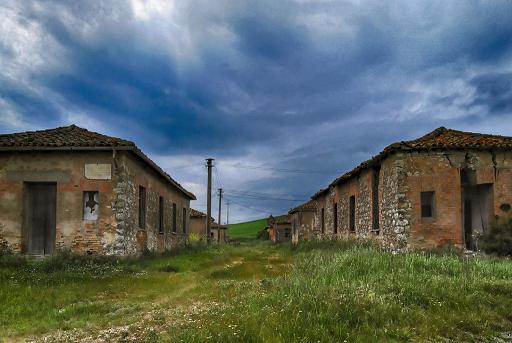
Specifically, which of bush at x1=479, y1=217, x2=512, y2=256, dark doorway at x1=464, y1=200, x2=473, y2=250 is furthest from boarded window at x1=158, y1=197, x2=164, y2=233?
bush at x1=479, y1=217, x2=512, y2=256

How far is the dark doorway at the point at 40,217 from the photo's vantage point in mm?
12898

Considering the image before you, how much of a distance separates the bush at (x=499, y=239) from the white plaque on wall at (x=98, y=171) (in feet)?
37.9

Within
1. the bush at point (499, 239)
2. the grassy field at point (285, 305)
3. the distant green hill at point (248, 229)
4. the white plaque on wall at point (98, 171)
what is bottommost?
the distant green hill at point (248, 229)

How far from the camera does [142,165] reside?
1535cm

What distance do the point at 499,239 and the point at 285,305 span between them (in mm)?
9201

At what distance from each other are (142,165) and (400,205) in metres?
9.08

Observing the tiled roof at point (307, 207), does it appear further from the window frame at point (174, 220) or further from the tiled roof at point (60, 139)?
the tiled roof at point (60, 139)

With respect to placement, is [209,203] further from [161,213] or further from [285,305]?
[285,305]

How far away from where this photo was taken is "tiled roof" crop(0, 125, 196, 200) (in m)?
12.3

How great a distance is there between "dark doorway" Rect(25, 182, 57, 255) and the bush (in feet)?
43.4

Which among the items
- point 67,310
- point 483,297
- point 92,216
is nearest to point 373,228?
point 483,297

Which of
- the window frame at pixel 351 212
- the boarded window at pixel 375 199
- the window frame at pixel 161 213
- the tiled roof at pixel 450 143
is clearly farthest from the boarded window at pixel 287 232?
the tiled roof at pixel 450 143

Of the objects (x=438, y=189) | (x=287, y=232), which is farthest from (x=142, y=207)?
(x=287, y=232)

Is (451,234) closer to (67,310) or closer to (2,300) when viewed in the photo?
(67,310)
